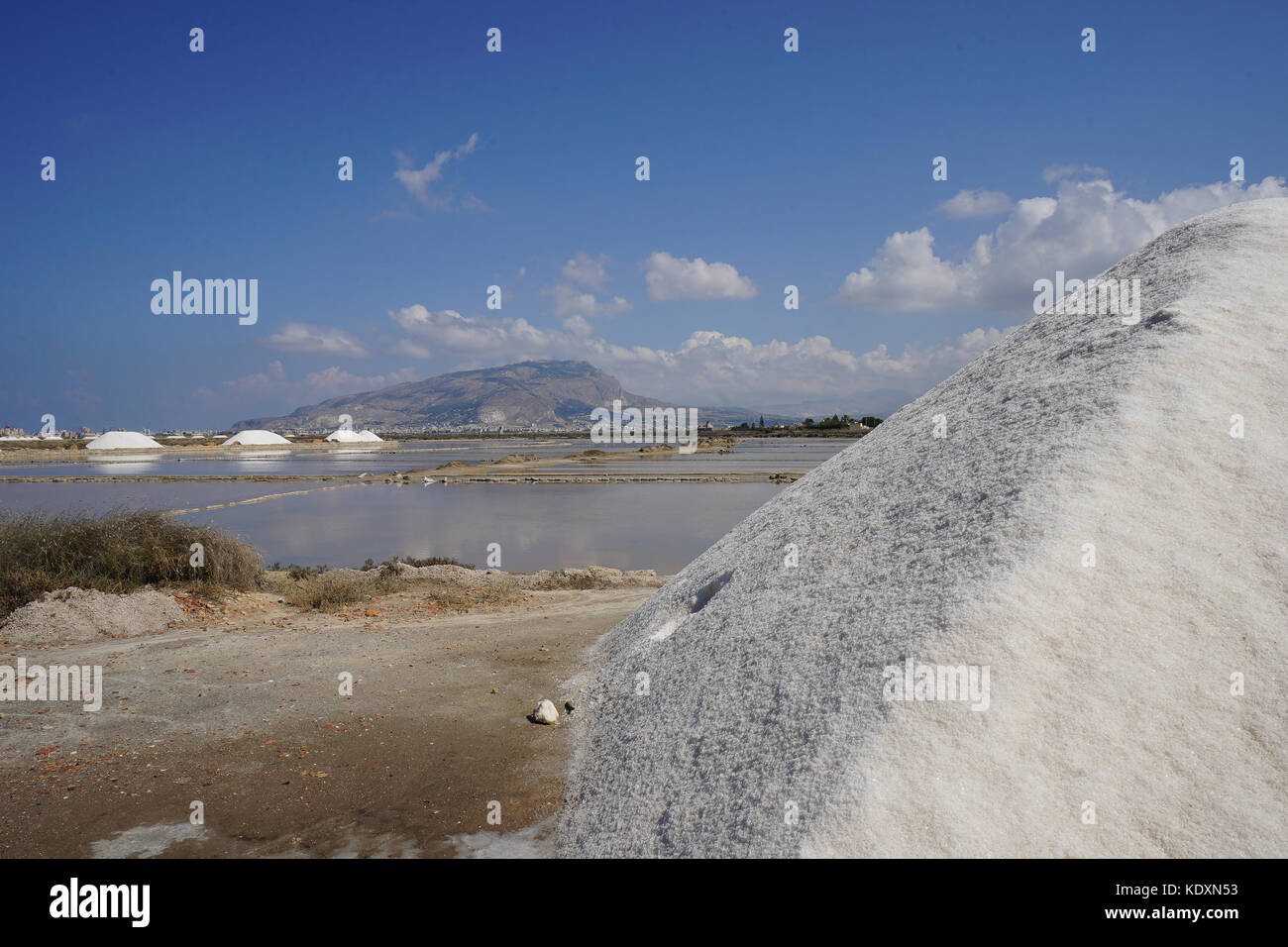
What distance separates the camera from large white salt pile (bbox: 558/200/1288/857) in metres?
2.59

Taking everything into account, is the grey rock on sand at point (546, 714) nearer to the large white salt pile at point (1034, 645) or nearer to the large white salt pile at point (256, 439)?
the large white salt pile at point (1034, 645)

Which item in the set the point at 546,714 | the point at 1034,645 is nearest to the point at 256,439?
the point at 546,714

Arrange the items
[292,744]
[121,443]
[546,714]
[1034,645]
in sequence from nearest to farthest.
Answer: [1034,645] < [292,744] < [546,714] < [121,443]

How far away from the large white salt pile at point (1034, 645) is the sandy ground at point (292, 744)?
78 centimetres

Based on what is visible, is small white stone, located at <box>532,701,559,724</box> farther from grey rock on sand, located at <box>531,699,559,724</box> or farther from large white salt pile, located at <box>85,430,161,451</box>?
large white salt pile, located at <box>85,430,161,451</box>

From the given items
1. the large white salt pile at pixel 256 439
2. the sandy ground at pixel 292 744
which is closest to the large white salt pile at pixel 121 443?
the large white salt pile at pixel 256 439

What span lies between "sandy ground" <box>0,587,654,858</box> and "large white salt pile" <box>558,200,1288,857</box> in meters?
0.78

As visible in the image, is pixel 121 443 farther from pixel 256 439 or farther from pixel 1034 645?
pixel 1034 645

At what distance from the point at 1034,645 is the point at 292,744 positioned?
4.62 m

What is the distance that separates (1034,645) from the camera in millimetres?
2906

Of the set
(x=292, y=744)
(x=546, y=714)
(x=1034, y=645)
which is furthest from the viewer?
(x=546, y=714)
